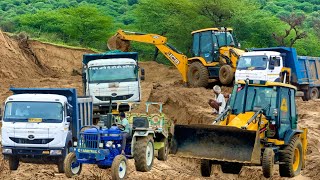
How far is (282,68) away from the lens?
2980cm

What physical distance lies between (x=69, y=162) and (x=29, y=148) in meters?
1.81

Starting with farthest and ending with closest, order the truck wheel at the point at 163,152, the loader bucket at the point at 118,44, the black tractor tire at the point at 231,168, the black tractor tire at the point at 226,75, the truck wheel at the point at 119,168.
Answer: the loader bucket at the point at 118,44, the black tractor tire at the point at 226,75, the truck wheel at the point at 163,152, the black tractor tire at the point at 231,168, the truck wheel at the point at 119,168

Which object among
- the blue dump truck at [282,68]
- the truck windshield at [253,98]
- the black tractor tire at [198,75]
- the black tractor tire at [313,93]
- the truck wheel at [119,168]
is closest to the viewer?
the truck wheel at [119,168]

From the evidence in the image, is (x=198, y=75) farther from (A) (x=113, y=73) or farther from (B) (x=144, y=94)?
(A) (x=113, y=73)

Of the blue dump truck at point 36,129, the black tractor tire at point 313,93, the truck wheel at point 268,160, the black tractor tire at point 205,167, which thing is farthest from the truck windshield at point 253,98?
the black tractor tire at point 313,93

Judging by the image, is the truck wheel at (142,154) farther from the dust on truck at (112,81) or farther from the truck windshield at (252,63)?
the truck windshield at (252,63)

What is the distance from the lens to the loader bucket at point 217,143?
1511cm

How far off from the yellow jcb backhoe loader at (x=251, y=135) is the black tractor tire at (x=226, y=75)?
1462 centimetres

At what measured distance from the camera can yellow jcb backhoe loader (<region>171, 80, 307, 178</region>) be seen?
49.8ft

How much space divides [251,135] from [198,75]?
1854 cm

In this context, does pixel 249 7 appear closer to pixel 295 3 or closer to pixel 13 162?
pixel 13 162

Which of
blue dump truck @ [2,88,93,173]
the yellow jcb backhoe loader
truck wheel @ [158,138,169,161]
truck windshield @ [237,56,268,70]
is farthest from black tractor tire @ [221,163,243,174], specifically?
truck windshield @ [237,56,268,70]

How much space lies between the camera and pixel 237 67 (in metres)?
29.5

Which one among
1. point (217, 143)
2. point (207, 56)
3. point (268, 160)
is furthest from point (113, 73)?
point (268, 160)
